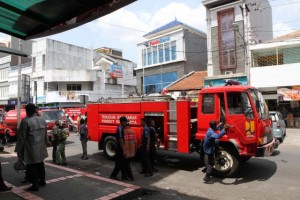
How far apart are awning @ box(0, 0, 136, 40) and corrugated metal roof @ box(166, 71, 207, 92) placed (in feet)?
67.4

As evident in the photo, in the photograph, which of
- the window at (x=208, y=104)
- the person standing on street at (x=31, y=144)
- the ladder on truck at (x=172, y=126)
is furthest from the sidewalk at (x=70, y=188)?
the window at (x=208, y=104)

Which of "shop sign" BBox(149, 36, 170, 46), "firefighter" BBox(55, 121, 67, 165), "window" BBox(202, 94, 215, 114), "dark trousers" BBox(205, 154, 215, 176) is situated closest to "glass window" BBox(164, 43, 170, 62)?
"shop sign" BBox(149, 36, 170, 46)

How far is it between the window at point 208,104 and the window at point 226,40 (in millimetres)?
16605

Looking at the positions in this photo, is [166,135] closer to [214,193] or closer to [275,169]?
[214,193]

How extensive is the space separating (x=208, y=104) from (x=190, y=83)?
60.6ft

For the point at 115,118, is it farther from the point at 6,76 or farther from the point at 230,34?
the point at 6,76

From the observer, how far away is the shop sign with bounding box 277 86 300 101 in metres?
20.7

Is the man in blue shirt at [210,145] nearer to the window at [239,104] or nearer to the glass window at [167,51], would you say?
the window at [239,104]

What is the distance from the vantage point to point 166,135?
30.6 feet

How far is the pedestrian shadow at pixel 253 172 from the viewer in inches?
313

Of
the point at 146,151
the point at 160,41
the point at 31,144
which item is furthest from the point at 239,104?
the point at 160,41

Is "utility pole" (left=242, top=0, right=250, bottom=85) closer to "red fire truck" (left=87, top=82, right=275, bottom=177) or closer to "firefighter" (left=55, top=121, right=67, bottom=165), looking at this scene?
"red fire truck" (left=87, top=82, right=275, bottom=177)

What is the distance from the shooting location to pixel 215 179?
8.16 metres

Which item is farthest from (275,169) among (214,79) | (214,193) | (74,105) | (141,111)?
(74,105)
